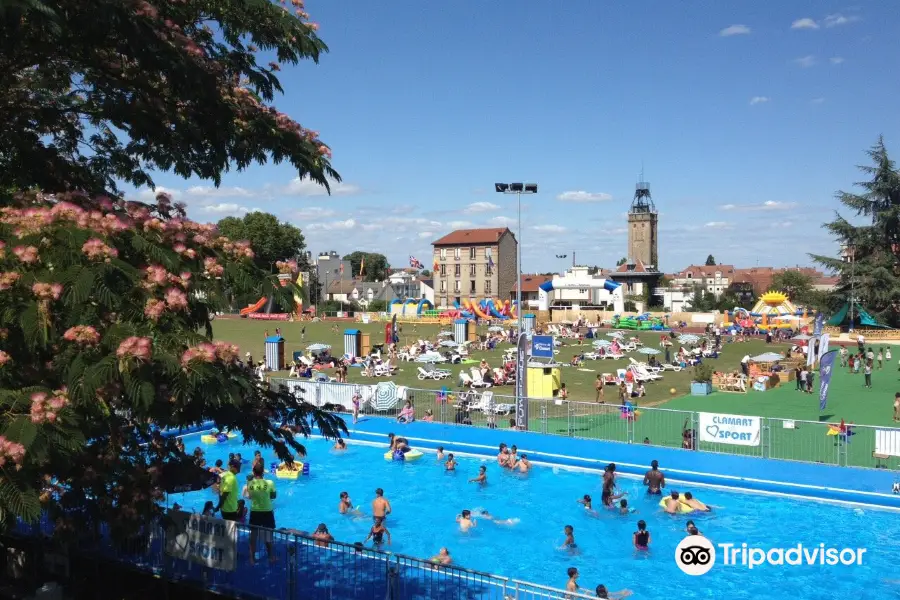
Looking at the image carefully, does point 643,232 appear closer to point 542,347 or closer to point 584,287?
point 584,287

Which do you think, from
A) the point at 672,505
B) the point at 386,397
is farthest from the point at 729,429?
the point at 386,397

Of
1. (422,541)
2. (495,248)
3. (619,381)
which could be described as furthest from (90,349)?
(495,248)

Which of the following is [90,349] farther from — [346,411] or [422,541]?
[346,411]

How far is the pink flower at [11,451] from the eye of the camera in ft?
14.9

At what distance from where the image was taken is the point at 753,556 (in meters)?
14.5

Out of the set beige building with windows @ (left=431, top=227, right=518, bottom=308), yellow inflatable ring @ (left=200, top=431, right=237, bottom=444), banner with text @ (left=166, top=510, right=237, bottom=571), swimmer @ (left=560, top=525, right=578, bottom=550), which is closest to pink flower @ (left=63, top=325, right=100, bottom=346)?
banner with text @ (left=166, top=510, right=237, bottom=571)

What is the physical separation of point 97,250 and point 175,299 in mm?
623

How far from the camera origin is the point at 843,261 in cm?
6322

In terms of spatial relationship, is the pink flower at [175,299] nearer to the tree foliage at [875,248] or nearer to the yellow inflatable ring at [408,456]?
the yellow inflatable ring at [408,456]

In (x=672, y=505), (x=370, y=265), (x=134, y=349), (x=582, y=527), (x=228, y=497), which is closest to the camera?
(x=134, y=349)

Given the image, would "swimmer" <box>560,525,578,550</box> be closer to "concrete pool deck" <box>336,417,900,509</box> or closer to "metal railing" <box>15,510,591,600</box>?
"concrete pool deck" <box>336,417,900,509</box>

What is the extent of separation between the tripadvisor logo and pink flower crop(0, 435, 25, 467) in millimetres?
12547

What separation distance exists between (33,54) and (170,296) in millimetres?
3206

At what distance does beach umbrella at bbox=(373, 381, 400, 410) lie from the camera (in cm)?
2641
